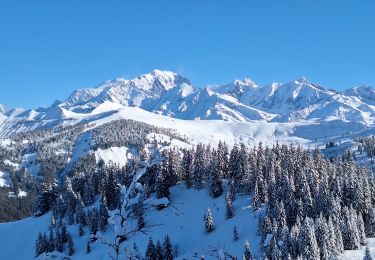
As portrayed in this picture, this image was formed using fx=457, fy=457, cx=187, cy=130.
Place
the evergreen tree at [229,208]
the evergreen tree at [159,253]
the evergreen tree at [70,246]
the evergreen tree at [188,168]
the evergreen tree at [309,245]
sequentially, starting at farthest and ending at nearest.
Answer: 1. the evergreen tree at [188,168]
2. the evergreen tree at [70,246]
3. the evergreen tree at [229,208]
4. the evergreen tree at [159,253]
5. the evergreen tree at [309,245]

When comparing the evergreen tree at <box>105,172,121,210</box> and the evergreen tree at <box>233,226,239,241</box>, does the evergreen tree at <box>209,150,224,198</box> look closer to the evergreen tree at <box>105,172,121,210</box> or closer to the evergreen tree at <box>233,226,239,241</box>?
the evergreen tree at <box>233,226,239,241</box>

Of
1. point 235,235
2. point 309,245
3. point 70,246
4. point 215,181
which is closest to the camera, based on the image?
point 309,245

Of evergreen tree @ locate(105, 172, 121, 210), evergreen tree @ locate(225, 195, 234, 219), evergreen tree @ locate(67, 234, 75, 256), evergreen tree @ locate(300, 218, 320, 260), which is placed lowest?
evergreen tree @ locate(67, 234, 75, 256)

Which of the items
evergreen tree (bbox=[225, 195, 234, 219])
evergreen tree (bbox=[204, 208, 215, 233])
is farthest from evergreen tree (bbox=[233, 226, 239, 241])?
evergreen tree (bbox=[204, 208, 215, 233])

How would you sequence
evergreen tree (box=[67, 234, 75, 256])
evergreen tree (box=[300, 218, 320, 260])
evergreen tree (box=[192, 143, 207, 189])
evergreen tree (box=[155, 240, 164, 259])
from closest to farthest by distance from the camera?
evergreen tree (box=[300, 218, 320, 260])
evergreen tree (box=[155, 240, 164, 259])
evergreen tree (box=[67, 234, 75, 256])
evergreen tree (box=[192, 143, 207, 189])

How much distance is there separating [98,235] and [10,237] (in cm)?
17756

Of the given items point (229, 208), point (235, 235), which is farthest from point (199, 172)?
point (235, 235)

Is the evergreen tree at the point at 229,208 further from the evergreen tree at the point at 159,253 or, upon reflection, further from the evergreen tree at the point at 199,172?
the evergreen tree at the point at 199,172

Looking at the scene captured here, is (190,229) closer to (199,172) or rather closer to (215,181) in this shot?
(215,181)

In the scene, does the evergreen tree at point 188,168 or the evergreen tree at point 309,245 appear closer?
the evergreen tree at point 309,245

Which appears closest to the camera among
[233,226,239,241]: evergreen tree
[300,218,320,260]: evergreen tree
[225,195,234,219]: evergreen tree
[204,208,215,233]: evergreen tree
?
[300,218,320,260]: evergreen tree

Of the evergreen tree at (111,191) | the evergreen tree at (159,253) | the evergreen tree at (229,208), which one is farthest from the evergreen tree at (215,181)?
the evergreen tree at (159,253)

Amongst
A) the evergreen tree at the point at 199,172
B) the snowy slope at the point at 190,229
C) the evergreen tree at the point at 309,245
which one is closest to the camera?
the evergreen tree at the point at 309,245

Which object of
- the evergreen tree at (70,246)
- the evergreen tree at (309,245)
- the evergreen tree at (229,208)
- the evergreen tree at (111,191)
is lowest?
the evergreen tree at (70,246)
